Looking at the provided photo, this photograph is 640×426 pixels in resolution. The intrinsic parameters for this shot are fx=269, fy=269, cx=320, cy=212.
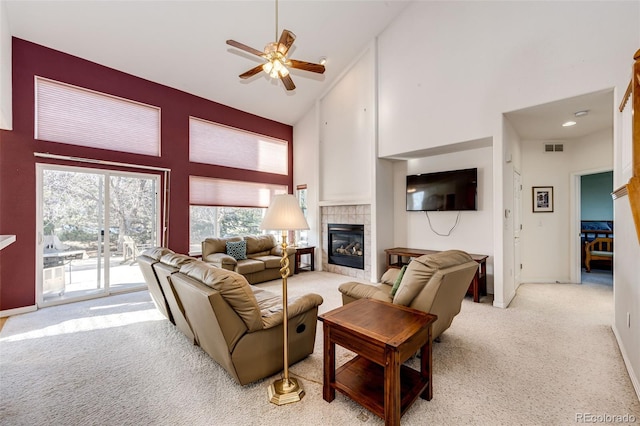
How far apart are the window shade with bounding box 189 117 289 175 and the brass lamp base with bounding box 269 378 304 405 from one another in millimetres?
4650

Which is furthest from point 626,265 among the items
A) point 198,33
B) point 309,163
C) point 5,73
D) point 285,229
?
point 5,73

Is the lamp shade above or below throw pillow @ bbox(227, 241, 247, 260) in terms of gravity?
above

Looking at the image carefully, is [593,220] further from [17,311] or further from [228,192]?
[17,311]

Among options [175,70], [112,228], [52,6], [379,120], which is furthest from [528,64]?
[112,228]

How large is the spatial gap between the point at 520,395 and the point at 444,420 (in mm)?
689

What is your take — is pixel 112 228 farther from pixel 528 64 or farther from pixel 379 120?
pixel 528 64

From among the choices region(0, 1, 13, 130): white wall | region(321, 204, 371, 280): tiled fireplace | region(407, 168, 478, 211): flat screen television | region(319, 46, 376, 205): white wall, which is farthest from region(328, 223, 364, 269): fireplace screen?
region(0, 1, 13, 130): white wall

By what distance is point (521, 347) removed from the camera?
2605 mm

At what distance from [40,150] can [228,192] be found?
290 cm

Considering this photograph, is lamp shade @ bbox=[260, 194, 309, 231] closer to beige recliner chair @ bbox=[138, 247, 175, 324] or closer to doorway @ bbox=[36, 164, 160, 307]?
beige recliner chair @ bbox=[138, 247, 175, 324]

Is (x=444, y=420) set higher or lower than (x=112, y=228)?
lower

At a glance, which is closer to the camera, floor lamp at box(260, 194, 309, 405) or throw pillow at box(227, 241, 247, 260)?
floor lamp at box(260, 194, 309, 405)

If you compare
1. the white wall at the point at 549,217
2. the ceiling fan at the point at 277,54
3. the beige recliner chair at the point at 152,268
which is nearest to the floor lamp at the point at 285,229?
the beige recliner chair at the point at 152,268

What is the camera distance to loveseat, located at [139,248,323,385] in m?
1.80
